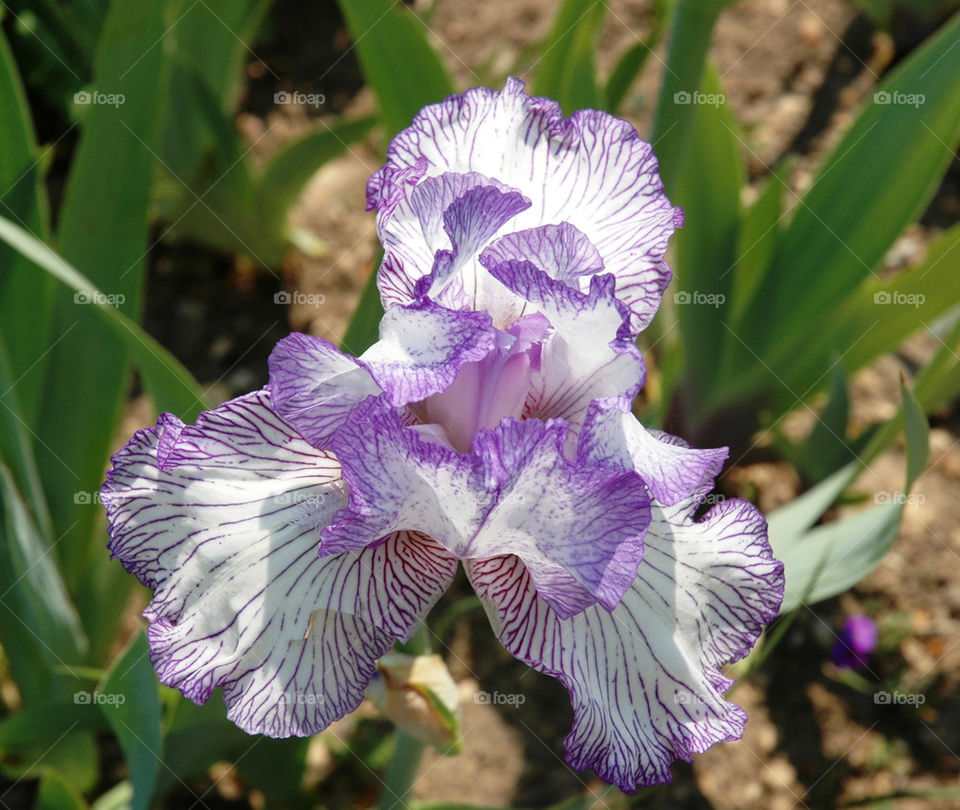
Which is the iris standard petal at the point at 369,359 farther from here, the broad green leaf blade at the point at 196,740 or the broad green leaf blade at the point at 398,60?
the broad green leaf blade at the point at 398,60

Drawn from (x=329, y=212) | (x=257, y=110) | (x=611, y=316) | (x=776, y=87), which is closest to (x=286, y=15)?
(x=257, y=110)

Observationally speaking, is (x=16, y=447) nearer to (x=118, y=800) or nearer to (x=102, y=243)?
(x=102, y=243)

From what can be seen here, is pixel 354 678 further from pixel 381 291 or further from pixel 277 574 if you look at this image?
pixel 381 291

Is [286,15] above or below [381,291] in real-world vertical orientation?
above

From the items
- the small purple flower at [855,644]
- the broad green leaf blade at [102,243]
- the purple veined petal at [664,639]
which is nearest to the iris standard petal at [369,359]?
the purple veined petal at [664,639]

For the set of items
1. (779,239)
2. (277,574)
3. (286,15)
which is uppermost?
→ (286,15)

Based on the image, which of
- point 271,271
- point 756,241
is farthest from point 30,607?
point 756,241

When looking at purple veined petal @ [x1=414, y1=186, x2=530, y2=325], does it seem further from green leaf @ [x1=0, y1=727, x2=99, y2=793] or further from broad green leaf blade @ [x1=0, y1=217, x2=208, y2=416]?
green leaf @ [x1=0, y1=727, x2=99, y2=793]

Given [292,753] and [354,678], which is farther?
[292,753]
